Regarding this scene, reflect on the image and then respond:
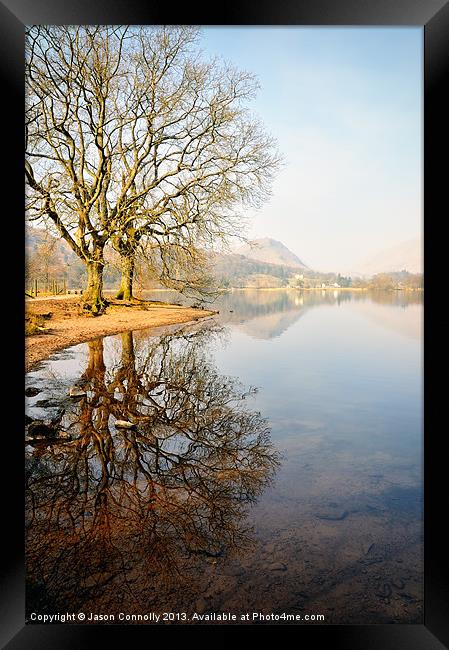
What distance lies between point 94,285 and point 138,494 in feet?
7.95

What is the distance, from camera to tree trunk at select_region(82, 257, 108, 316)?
14.4 feet

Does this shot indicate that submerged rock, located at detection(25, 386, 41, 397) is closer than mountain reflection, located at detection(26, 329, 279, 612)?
No

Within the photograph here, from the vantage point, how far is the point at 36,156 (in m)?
3.68

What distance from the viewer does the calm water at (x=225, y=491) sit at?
2008 millimetres

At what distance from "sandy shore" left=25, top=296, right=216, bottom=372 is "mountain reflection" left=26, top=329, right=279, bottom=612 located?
0.49 metres

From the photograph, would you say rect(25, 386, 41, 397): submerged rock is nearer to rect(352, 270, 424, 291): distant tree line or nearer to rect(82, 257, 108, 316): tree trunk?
rect(82, 257, 108, 316): tree trunk

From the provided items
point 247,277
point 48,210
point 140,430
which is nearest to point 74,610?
point 140,430

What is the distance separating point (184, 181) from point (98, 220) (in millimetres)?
1027

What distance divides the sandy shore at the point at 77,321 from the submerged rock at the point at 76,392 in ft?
1.18

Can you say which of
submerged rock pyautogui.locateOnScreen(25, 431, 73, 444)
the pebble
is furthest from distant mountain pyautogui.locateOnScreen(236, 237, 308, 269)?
the pebble

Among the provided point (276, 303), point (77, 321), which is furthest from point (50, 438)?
point (276, 303)

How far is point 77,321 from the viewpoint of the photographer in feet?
14.8
